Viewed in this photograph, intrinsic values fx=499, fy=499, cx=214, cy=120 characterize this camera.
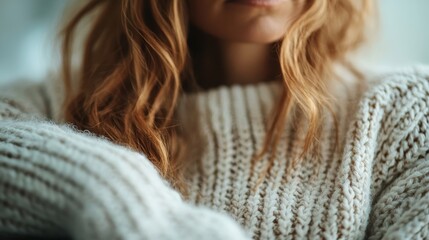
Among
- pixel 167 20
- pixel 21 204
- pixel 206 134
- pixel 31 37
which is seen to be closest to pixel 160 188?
pixel 21 204

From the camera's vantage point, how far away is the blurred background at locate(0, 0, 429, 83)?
46.1 inches

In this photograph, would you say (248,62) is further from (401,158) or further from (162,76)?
(401,158)

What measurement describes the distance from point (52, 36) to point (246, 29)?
1.77 ft

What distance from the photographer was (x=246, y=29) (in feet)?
2.78

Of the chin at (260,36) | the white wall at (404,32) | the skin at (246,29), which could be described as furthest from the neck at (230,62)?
the white wall at (404,32)

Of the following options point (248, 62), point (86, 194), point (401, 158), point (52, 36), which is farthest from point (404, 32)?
point (86, 194)

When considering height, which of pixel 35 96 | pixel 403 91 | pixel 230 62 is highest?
pixel 403 91

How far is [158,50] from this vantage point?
Result: 2.83ft

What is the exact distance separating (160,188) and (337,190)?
29cm

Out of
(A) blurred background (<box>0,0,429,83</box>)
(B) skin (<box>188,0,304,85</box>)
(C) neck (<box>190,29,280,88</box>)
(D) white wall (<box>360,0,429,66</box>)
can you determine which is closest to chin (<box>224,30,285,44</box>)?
(B) skin (<box>188,0,304,85</box>)

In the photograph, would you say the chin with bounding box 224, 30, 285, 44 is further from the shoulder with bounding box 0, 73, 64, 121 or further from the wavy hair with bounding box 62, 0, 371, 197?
the shoulder with bounding box 0, 73, 64, 121

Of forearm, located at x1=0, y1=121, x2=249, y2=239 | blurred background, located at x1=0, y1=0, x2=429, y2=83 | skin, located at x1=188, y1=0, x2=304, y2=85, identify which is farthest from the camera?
blurred background, located at x1=0, y1=0, x2=429, y2=83

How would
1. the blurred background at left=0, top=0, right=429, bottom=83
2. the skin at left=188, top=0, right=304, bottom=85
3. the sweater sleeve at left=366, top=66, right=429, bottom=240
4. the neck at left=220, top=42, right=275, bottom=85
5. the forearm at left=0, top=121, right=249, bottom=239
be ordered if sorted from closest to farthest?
the forearm at left=0, top=121, right=249, bottom=239 → the sweater sleeve at left=366, top=66, right=429, bottom=240 → the skin at left=188, top=0, right=304, bottom=85 → the neck at left=220, top=42, right=275, bottom=85 → the blurred background at left=0, top=0, right=429, bottom=83

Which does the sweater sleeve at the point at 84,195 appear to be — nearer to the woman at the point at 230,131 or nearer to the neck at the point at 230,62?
the woman at the point at 230,131
